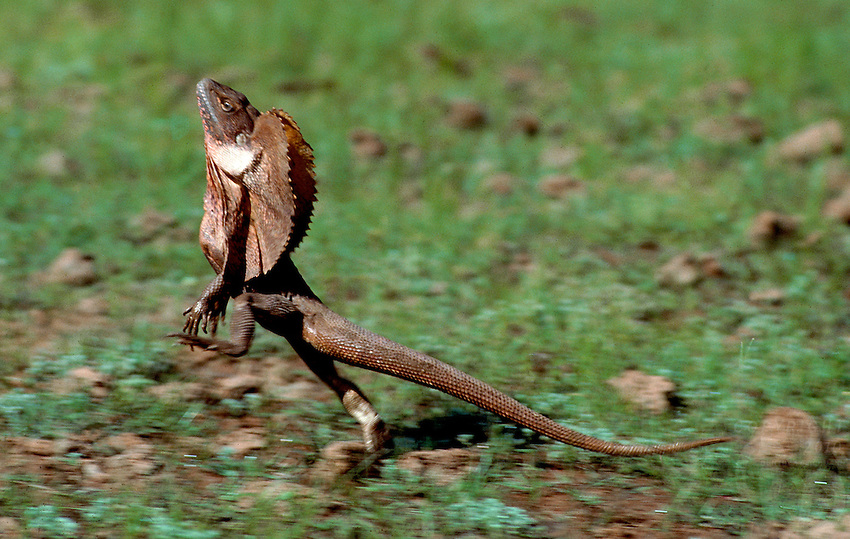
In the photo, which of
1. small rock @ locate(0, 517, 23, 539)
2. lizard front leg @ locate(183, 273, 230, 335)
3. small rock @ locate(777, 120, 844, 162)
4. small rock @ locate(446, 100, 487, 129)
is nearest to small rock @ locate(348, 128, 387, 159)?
small rock @ locate(446, 100, 487, 129)

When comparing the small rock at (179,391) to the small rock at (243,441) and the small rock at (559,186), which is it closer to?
the small rock at (243,441)

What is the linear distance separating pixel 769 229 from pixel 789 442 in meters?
2.30

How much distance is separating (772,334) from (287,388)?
2259mm

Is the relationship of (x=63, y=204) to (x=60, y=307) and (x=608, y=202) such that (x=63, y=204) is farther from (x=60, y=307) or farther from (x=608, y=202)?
(x=608, y=202)

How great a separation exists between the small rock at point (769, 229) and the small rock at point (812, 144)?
1.18 m

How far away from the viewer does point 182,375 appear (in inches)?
160

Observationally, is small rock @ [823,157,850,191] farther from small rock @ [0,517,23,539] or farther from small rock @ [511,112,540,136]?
small rock @ [0,517,23,539]

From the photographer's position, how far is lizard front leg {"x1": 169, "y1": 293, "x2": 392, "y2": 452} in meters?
3.13

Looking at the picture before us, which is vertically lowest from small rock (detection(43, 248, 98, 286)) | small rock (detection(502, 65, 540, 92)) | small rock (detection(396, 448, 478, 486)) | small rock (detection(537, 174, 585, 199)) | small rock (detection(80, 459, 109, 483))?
small rock (detection(80, 459, 109, 483))

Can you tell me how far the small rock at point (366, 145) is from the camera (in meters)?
6.50

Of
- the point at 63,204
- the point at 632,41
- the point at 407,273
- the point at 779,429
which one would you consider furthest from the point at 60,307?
the point at 632,41

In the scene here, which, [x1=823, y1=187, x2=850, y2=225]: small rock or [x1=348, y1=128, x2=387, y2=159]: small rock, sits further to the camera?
[x1=348, y1=128, x2=387, y2=159]: small rock

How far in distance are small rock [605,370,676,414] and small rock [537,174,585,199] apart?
236 cm

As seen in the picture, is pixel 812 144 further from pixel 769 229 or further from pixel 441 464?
pixel 441 464
